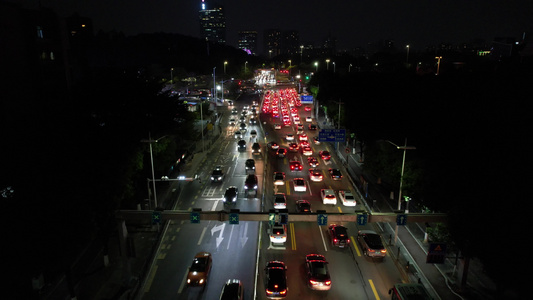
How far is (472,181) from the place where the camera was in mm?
20594

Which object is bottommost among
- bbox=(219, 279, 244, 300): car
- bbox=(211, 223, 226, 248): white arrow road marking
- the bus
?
bbox=(211, 223, 226, 248): white arrow road marking

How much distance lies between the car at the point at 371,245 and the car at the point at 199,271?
11.4 meters

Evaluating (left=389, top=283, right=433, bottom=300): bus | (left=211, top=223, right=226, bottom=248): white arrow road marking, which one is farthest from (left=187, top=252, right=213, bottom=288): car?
(left=389, top=283, right=433, bottom=300): bus

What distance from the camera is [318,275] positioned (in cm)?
2209

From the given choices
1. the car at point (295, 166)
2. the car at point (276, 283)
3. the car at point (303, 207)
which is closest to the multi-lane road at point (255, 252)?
the car at point (276, 283)

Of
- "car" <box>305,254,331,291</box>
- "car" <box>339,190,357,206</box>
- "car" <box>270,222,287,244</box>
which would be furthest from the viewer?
"car" <box>339,190,357,206</box>

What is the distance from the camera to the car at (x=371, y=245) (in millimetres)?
25719

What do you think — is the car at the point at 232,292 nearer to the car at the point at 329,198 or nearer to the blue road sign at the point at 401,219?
the blue road sign at the point at 401,219

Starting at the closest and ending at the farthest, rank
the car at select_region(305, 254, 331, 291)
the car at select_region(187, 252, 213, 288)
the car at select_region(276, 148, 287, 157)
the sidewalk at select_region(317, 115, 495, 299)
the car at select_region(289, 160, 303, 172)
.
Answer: the car at select_region(305, 254, 331, 291)
the sidewalk at select_region(317, 115, 495, 299)
the car at select_region(187, 252, 213, 288)
the car at select_region(289, 160, 303, 172)
the car at select_region(276, 148, 287, 157)

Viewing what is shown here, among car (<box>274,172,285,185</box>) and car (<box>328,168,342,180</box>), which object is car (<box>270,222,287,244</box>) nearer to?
car (<box>274,172,285,185</box>)

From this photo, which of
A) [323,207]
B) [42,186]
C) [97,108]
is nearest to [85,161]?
[42,186]

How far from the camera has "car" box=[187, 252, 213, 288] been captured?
2242cm

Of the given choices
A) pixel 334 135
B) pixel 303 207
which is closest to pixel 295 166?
pixel 334 135

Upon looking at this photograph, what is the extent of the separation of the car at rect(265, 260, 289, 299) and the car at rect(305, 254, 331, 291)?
5.31ft
